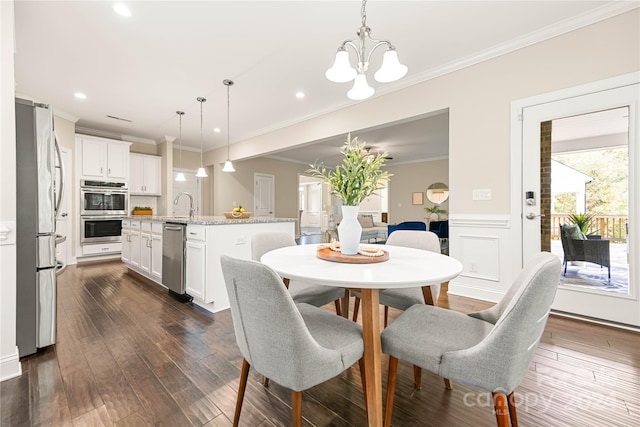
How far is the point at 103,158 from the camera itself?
5465 millimetres

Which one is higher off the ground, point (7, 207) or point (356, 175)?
point (356, 175)

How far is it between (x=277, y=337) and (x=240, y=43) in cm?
288

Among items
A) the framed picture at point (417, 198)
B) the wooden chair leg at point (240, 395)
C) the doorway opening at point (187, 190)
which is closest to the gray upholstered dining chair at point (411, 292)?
the wooden chair leg at point (240, 395)

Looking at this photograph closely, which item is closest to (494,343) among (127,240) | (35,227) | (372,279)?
(372,279)

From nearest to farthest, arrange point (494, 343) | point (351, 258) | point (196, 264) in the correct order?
point (494, 343) → point (351, 258) → point (196, 264)

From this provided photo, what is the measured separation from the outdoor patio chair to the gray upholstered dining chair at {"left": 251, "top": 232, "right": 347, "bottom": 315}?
2.27 m

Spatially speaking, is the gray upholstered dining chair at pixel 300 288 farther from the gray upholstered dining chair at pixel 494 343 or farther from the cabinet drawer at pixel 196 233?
the cabinet drawer at pixel 196 233

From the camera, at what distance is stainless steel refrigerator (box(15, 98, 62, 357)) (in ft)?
6.01

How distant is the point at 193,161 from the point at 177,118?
2459 mm

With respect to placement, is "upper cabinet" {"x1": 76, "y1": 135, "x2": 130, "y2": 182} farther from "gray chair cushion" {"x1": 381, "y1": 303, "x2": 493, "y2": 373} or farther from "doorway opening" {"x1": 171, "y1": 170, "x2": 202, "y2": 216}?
"gray chair cushion" {"x1": 381, "y1": 303, "x2": 493, "y2": 373}

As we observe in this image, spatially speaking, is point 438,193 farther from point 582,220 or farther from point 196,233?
point 196,233

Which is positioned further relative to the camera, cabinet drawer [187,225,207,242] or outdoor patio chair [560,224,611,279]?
cabinet drawer [187,225,207,242]

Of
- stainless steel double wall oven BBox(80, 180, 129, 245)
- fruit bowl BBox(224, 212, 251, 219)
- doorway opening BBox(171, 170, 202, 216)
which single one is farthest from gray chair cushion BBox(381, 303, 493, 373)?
doorway opening BBox(171, 170, 202, 216)

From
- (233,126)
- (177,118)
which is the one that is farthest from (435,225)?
(177,118)
